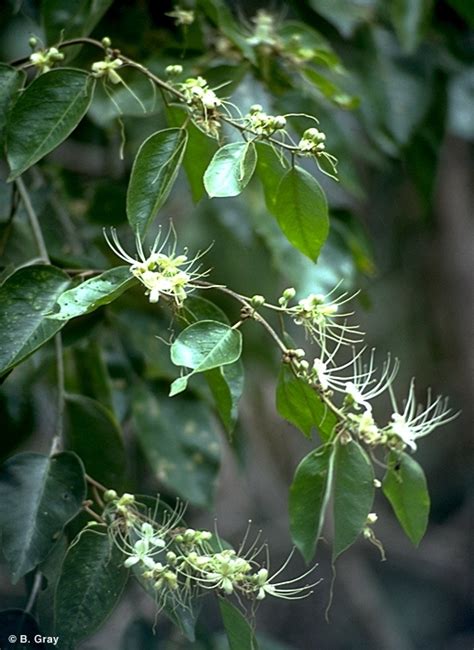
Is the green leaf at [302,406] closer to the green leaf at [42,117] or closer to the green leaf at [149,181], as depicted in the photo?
the green leaf at [149,181]

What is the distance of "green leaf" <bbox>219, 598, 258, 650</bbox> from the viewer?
28.7 inches

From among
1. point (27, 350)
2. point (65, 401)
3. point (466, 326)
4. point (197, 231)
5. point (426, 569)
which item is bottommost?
point (426, 569)

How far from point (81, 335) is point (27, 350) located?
28 cm

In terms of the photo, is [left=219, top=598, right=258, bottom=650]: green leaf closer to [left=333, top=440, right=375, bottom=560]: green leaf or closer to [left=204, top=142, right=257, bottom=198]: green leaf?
[left=333, top=440, right=375, bottom=560]: green leaf

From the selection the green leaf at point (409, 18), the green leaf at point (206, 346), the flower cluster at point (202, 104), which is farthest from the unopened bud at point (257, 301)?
the green leaf at point (409, 18)

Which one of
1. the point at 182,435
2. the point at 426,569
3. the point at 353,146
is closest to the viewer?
the point at 182,435

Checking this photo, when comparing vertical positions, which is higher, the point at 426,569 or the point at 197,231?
the point at 197,231

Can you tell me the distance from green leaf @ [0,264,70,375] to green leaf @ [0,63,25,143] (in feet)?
0.42

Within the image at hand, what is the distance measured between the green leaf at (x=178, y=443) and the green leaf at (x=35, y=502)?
30 centimetres

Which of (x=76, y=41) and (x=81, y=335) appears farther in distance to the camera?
(x=81, y=335)

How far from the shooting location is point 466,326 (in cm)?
189

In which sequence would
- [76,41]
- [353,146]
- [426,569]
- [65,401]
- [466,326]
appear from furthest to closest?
[426,569] < [466,326] < [353,146] < [65,401] < [76,41]

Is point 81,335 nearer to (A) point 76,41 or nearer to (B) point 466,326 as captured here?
(A) point 76,41

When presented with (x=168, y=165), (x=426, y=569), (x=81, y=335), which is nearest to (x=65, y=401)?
(x=81, y=335)
